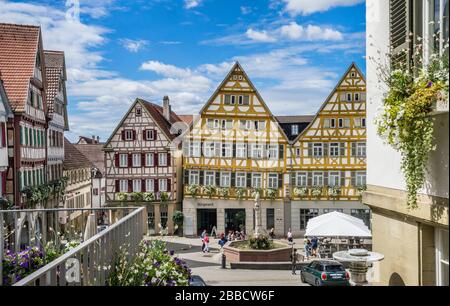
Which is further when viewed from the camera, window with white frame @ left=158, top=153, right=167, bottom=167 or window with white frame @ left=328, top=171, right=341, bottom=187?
window with white frame @ left=158, top=153, right=167, bottom=167

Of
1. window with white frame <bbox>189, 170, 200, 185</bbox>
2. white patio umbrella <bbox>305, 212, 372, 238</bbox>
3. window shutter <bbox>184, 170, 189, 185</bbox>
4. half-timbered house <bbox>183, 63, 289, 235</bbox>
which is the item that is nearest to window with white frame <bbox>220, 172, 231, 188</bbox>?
half-timbered house <bbox>183, 63, 289, 235</bbox>

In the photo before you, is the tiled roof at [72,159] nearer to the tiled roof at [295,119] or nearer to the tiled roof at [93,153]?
the tiled roof at [93,153]

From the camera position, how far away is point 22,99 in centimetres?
1994

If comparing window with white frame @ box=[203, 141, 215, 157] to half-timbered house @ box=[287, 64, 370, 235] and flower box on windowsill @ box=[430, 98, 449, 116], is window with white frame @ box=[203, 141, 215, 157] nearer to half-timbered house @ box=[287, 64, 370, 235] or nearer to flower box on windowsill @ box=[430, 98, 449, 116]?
half-timbered house @ box=[287, 64, 370, 235]

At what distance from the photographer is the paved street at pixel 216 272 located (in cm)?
1384

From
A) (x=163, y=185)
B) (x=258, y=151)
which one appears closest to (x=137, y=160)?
(x=163, y=185)

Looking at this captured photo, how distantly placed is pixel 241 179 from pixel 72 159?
36.7ft

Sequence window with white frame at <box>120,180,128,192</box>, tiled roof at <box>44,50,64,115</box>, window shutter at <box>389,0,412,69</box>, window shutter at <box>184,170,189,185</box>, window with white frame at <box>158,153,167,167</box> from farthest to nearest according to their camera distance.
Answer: window with white frame at <box>120,180,128,192</box> → window with white frame at <box>158,153,167,167</box> → window shutter at <box>184,170,189,185</box> → tiled roof at <box>44,50,64,115</box> → window shutter at <box>389,0,412,69</box>

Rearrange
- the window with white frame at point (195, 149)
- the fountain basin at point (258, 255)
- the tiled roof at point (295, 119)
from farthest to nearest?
the tiled roof at point (295, 119) → the window with white frame at point (195, 149) → the fountain basin at point (258, 255)

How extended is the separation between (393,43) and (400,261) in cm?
173

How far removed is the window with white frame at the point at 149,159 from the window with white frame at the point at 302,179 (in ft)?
24.5

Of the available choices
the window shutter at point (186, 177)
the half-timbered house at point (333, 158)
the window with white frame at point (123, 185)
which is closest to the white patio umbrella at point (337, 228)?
the half-timbered house at point (333, 158)

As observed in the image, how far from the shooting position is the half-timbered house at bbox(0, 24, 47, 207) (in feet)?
63.5
